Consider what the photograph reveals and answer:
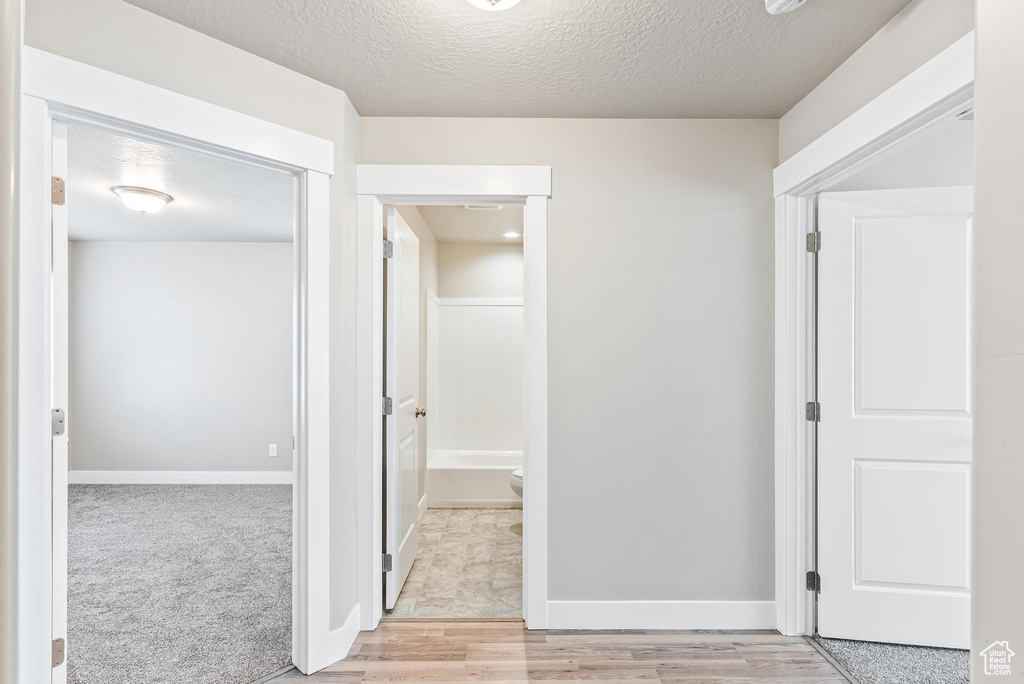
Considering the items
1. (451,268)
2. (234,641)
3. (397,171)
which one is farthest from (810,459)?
(451,268)

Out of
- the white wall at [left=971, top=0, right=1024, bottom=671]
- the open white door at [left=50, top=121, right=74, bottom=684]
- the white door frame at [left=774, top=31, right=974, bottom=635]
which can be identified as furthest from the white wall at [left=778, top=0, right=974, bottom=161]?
the open white door at [left=50, top=121, right=74, bottom=684]

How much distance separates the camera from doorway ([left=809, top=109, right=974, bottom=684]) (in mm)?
2305

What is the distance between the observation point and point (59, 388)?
5.47 feet

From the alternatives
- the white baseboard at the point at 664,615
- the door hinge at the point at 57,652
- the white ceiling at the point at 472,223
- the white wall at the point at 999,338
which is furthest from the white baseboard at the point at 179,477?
the white wall at the point at 999,338

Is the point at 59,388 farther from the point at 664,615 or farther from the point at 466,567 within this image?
the point at 664,615

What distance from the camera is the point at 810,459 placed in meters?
2.50

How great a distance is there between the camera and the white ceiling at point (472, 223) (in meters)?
4.32

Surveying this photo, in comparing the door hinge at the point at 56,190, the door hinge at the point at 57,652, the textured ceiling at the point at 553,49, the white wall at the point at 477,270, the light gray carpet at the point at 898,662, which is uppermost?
the textured ceiling at the point at 553,49

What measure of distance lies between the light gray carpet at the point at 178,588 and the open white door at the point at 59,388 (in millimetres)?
691

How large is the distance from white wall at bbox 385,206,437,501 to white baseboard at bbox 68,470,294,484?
A: 66.8 inches

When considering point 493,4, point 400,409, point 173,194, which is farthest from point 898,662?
point 173,194

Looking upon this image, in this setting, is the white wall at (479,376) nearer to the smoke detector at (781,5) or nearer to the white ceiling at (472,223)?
the white ceiling at (472,223)

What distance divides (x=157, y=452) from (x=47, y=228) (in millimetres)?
4580

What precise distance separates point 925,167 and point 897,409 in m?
1.00
